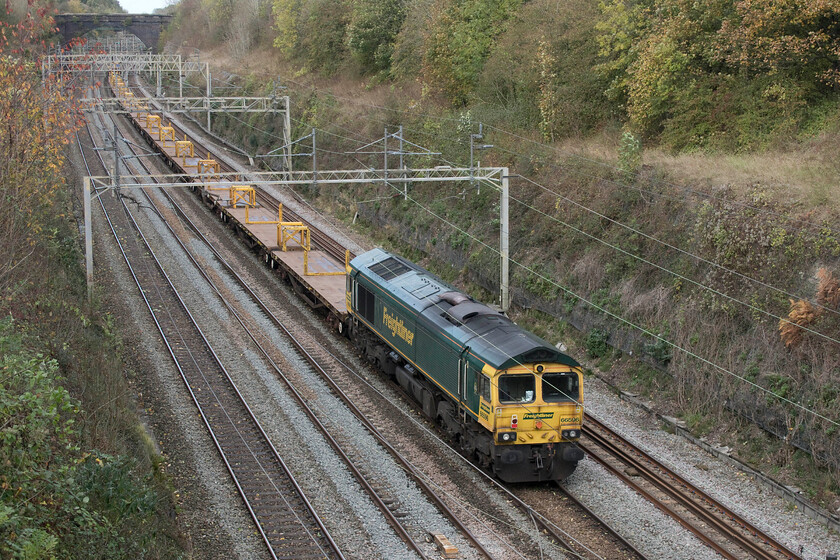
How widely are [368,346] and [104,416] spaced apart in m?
8.59

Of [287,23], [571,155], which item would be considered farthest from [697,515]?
[287,23]

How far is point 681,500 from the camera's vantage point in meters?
15.4

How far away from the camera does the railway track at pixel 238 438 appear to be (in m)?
14.0

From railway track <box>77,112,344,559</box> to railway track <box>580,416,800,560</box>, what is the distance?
6.29m

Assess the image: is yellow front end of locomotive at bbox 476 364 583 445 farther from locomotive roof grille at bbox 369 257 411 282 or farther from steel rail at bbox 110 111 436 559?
locomotive roof grille at bbox 369 257 411 282

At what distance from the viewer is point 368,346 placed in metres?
22.3

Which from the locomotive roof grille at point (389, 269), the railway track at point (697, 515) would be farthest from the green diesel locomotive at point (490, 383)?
the locomotive roof grille at point (389, 269)

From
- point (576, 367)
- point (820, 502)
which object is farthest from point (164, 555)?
point (820, 502)

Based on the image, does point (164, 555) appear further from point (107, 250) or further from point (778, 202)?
point (107, 250)

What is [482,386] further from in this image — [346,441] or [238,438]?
[238,438]

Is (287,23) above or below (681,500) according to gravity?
above

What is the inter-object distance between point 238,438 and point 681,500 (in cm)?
947

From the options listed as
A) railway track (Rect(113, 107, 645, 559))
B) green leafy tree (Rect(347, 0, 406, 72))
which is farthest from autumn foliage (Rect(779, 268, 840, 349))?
green leafy tree (Rect(347, 0, 406, 72))

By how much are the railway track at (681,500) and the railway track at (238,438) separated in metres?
6.29
